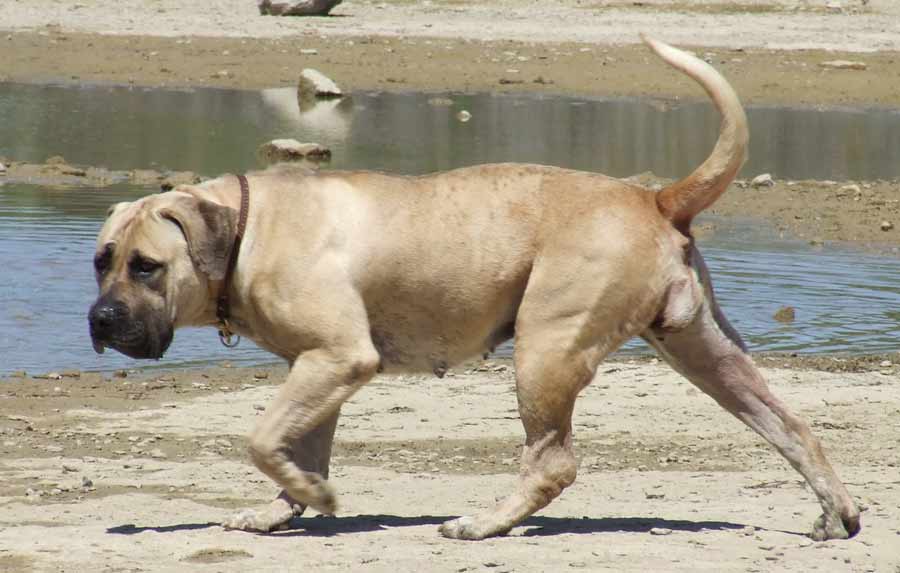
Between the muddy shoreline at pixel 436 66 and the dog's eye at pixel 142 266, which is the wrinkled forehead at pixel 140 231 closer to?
the dog's eye at pixel 142 266

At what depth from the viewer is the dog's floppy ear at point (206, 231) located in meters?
6.50

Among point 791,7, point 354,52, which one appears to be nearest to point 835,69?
point 791,7

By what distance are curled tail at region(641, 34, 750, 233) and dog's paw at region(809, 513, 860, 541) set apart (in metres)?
1.20

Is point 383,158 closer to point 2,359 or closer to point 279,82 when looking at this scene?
point 279,82

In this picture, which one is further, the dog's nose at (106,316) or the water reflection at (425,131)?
the water reflection at (425,131)

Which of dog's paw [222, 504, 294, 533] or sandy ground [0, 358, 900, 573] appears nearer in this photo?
sandy ground [0, 358, 900, 573]

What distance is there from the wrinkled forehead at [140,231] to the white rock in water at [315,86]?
738 inches

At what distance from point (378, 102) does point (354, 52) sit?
388 centimetres

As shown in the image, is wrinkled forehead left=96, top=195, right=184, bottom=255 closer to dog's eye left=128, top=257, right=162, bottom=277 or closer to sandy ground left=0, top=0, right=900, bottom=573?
dog's eye left=128, top=257, right=162, bottom=277

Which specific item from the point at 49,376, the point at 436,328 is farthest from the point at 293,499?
the point at 49,376

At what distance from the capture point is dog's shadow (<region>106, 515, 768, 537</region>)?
6.80 meters

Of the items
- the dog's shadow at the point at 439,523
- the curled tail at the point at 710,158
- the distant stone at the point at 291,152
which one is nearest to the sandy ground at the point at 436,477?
the dog's shadow at the point at 439,523

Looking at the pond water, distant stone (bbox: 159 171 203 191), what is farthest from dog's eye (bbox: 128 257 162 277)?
distant stone (bbox: 159 171 203 191)

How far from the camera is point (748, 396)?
22.4ft
